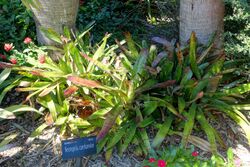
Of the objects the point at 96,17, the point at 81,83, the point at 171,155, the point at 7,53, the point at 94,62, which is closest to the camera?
the point at 171,155

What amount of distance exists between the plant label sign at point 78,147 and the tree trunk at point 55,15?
1.32 m

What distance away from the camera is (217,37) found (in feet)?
11.6

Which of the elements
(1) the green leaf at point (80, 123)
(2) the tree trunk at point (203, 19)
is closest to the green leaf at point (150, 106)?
(1) the green leaf at point (80, 123)

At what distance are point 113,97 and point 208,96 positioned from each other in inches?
29.9

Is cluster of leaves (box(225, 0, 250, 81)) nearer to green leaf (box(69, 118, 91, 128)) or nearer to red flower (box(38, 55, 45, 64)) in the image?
green leaf (box(69, 118, 91, 128))

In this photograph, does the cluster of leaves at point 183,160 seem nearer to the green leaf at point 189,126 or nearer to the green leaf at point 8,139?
the green leaf at point 189,126

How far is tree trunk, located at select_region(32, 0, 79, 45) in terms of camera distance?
11.1 ft

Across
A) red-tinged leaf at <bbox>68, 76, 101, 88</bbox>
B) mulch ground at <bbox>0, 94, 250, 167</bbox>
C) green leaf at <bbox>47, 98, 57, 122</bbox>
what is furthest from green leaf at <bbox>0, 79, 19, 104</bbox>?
red-tinged leaf at <bbox>68, 76, 101, 88</bbox>

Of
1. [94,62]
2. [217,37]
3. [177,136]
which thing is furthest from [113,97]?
[217,37]

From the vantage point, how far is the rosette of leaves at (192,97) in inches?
116

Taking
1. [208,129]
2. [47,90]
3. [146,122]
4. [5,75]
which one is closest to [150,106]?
[146,122]

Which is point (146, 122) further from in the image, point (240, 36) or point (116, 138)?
point (240, 36)

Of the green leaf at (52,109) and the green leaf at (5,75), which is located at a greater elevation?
the green leaf at (5,75)

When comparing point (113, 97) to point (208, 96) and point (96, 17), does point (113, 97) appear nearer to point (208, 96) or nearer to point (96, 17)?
point (208, 96)
